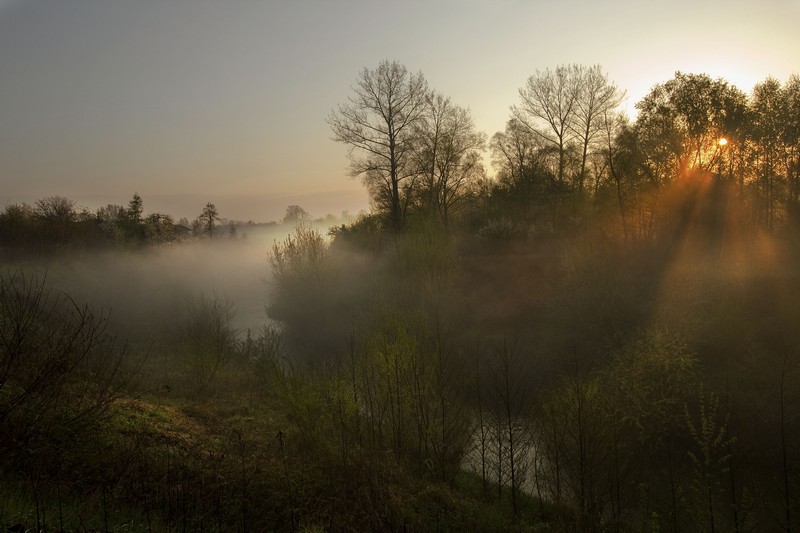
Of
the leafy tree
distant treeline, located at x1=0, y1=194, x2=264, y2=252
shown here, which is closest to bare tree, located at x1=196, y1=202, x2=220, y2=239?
distant treeline, located at x1=0, y1=194, x2=264, y2=252

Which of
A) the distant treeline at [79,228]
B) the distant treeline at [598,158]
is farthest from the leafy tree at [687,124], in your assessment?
the distant treeline at [79,228]

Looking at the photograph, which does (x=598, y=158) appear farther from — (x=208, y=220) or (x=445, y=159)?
(x=208, y=220)

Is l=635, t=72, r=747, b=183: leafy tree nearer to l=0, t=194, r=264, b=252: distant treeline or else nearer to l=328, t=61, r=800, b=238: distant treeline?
l=328, t=61, r=800, b=238: distant treeline

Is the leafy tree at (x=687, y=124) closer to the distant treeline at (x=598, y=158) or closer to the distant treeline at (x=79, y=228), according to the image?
the distant treeline at (x=598, y=158)

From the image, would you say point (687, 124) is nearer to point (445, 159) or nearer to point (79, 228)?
point (445, 159)

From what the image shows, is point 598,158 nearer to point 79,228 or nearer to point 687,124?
point 687,124

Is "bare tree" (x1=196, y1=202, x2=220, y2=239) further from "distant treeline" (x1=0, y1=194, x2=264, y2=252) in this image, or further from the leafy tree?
the leafy tree

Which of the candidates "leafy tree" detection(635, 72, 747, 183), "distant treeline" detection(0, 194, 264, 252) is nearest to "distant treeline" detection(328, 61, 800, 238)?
"leafy tree" detection(635, 72, 747, 183)

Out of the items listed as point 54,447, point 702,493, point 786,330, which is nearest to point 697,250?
point 786,330

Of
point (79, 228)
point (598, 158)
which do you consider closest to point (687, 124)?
point (598, 158)

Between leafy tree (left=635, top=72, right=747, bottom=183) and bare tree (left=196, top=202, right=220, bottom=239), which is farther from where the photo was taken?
bare tree (left=196, top=202, right=220, bottom=239)

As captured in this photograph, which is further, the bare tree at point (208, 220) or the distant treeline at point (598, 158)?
the bare tree at point (208, 220)

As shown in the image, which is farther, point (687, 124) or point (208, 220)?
point (208, 220)

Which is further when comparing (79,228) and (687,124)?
(79,228)
